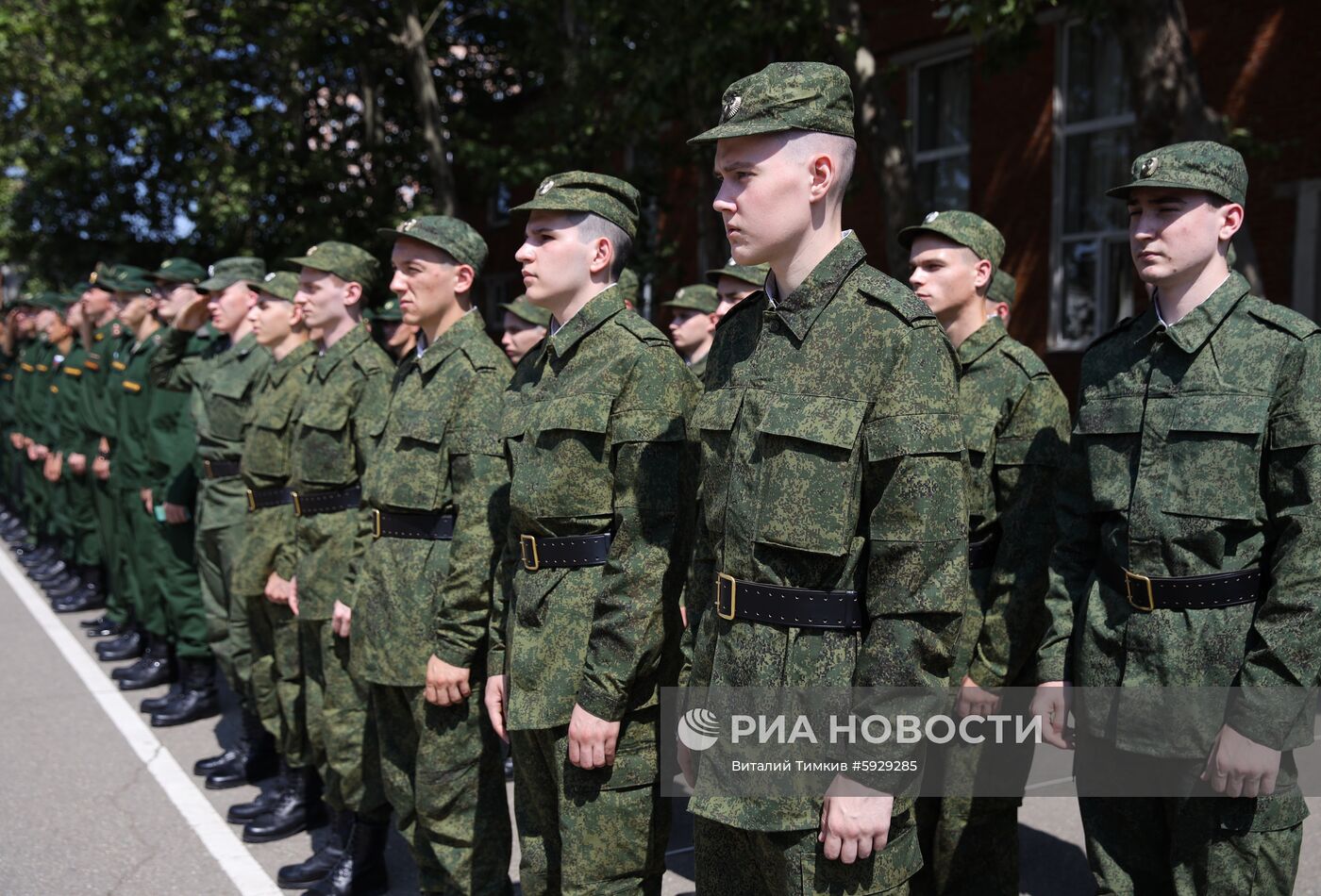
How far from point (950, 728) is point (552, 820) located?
1213mm

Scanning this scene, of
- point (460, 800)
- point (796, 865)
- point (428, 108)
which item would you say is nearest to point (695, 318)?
point (460, 800)

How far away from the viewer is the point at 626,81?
1035cm

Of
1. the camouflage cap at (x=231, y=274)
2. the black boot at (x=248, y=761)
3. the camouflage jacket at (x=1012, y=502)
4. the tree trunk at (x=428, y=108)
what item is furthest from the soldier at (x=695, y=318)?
the tree trunk at (x=428, y=108)

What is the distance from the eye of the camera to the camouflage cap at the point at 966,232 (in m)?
3.98

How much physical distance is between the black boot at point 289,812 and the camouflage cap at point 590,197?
9.84 feet

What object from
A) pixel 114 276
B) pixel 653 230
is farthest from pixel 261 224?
pixel 114 276

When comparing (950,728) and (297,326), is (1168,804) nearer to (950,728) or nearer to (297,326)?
(950,728)

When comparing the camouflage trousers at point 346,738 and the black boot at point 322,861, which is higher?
the camouflage trousers at point 346,738

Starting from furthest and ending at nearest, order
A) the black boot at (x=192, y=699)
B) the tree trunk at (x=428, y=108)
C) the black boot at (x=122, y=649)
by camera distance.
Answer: the tree trunk at (x=428, y=108), the black boot at (x=122, y=649), the black boot at (x=192, y=699)

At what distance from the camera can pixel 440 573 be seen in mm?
3842

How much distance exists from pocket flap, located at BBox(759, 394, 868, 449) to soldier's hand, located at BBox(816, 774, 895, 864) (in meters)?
0.66

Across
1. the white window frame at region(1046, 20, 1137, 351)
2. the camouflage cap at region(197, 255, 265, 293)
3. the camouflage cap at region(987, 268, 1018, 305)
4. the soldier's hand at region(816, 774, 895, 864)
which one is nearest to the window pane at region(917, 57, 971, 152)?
the white window frame at region(1046, 20, 1137, 351)

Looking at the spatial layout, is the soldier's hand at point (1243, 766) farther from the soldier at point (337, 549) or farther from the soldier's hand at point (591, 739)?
the soldier at point (337, 549)

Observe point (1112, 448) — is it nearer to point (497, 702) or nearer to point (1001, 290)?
point (497, 702)
